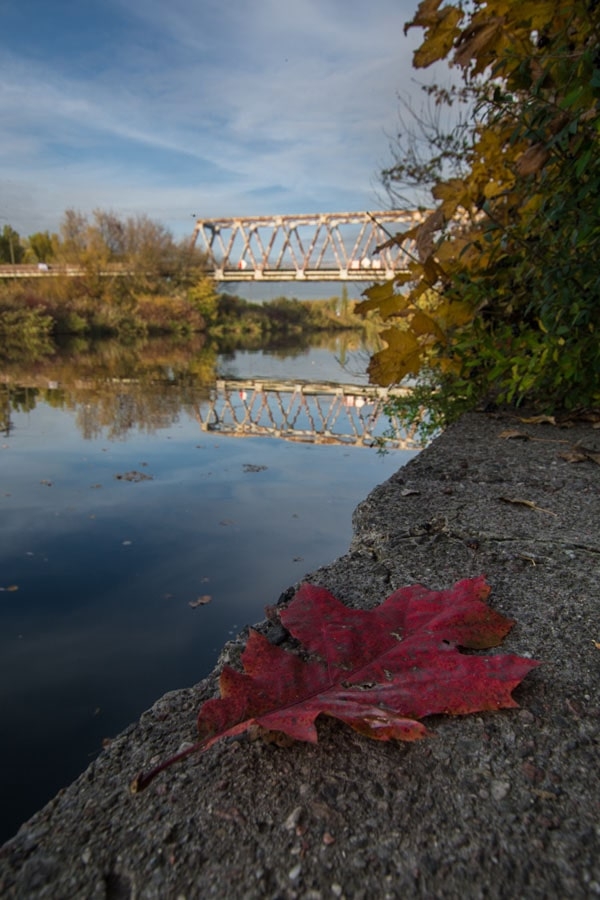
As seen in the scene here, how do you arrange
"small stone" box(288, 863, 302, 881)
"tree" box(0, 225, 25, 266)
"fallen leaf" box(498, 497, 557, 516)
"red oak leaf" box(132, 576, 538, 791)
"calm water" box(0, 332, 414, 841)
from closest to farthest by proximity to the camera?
1. "small stone" box(288, 863, 302, 881)
2. "red oak leaf" box(132, 576, 538, 791)
3. "fallen leaf" box(498, 497, 557, 516)
4. "calm water" box(0, 332, 414, 841)
5. "tree" box(0, 225, 25, 266)

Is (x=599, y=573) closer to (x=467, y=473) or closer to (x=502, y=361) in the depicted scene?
(x=467, y=473)

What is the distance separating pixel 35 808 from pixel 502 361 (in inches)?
84.7

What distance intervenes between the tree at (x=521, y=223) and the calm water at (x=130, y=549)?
813 mm

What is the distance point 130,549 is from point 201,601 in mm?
708

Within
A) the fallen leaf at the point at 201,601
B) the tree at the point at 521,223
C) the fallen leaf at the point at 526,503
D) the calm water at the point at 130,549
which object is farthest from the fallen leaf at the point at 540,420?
the fallen leaf at the point at 201,601

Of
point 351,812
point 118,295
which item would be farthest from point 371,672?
point 118,295

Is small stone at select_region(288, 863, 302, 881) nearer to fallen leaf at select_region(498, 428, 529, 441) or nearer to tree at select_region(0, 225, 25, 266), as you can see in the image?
fallen leaf at select_region(498, 428, 529, 441)

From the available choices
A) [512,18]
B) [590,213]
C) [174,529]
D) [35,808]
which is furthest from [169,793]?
[174,529]

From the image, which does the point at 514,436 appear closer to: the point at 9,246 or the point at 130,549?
the point at 130,549

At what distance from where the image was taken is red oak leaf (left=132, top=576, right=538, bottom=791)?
24.5 inches

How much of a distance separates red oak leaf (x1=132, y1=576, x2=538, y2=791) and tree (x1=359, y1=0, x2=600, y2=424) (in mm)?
924

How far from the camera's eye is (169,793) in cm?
59

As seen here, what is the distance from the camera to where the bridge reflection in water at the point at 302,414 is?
20.1ft

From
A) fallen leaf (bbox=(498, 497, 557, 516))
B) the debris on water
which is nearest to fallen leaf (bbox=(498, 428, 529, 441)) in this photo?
fallen leaf (bbox=(498, 497, 557, 516))
